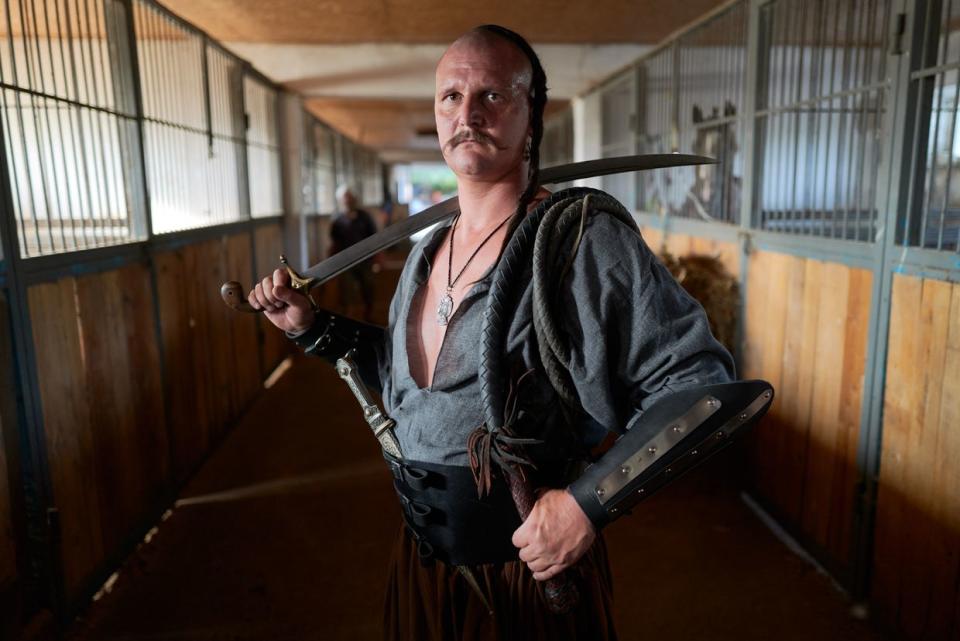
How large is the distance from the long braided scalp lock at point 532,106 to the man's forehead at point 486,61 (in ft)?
0.07

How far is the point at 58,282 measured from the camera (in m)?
2.10

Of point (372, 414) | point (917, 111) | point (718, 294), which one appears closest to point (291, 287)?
point (372, 414)

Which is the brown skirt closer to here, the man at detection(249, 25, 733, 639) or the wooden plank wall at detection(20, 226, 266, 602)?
the man at detection(249, 25, 733, 639)

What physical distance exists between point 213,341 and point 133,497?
1.21 meters

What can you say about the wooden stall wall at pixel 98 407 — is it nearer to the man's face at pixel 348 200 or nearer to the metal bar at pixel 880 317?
the metal bar at pixel 880 317

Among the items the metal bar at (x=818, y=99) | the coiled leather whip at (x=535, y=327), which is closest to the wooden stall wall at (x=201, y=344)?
the coiled leather whip at (x=535, y=327)

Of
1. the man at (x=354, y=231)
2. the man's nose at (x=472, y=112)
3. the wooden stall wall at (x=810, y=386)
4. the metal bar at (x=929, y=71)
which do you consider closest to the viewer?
the man's nose at (x=472, y=112)

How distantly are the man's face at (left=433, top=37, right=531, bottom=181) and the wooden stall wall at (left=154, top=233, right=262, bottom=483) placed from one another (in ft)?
7.37

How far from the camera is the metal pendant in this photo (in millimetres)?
1105

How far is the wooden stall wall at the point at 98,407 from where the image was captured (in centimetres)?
207

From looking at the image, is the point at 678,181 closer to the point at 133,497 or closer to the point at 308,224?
the point at 133,497

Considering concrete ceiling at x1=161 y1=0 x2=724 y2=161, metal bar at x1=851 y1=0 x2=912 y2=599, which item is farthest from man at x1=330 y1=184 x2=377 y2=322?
metal bar at x1=851 y1=0 x2=912 y2=599

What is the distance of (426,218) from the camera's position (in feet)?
4.27

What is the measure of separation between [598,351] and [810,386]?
1871 millimetres
